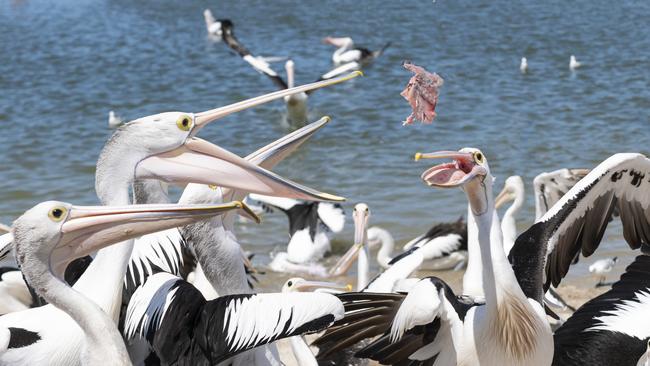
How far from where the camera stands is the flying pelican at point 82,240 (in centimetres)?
295

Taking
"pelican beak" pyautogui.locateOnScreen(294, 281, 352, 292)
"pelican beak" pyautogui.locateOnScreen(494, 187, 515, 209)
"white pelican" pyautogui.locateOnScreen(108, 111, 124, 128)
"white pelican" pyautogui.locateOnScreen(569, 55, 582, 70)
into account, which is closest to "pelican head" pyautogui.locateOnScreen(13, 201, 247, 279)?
"pelican beak" pyautogui.locateOnScreen(294, 281, 352, 292)

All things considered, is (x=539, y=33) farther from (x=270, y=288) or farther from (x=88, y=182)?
(x=270, y=288)

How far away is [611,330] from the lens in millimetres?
4328

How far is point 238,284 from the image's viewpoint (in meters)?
3.97

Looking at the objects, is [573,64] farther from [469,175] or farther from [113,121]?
[469,175]

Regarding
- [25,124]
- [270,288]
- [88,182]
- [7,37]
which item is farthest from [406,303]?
[7,37]

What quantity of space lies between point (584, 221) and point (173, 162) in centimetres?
188

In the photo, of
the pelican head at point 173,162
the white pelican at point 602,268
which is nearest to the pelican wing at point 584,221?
the pelican head at point 173,162

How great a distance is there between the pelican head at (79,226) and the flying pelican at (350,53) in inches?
429

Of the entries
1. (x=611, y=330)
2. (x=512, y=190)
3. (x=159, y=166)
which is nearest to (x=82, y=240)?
(x=159, y=166)

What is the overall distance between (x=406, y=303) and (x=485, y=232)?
375mm

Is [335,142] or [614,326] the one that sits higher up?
[614,326]

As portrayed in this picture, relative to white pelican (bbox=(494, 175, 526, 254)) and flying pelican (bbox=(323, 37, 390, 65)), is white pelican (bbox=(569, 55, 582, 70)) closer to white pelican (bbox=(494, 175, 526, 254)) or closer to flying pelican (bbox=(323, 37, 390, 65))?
flying pelican (bbox=(323, 37, 390, 65))

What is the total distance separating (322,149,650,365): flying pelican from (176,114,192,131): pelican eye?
869mm
